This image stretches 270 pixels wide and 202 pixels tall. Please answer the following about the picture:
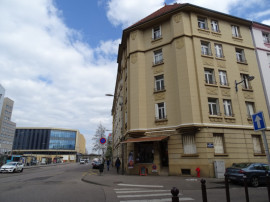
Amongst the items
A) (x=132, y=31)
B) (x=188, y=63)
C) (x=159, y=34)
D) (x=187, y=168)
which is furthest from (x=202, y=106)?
(x=132, y=31)

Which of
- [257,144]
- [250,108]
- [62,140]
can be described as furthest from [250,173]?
[62,140]

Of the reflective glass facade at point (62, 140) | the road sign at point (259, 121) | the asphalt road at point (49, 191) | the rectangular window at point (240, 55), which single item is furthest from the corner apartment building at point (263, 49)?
the reflective glass facade at point (62, 140)

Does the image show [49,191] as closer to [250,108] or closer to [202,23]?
[250,108]

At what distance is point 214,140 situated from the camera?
52.7 ft

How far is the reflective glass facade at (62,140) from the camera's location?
108 meters

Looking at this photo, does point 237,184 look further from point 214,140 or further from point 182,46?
point 182,46

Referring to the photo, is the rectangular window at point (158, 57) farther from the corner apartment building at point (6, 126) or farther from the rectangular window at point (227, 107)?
the corner apartment building at point (6, 126)

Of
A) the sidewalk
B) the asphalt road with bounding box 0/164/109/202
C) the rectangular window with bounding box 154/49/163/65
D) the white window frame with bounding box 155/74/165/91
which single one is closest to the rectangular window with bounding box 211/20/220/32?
the rectangular window with bounding box 154/49/163/65

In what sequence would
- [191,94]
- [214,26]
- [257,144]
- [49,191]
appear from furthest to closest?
[214,26] < [257,144] < [191,94] < [49,191]

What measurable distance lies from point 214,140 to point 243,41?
12457mm

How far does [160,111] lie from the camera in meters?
18.5

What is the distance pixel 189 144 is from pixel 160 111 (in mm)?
4272

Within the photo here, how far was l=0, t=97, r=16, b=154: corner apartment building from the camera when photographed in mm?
92250

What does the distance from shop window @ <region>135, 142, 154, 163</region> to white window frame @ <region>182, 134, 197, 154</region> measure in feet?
10.6
